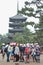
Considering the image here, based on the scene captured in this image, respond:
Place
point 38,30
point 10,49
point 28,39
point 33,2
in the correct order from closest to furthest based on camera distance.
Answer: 1. point 10,49
2. point 33,2
3. point 38,30
4. point 28,39

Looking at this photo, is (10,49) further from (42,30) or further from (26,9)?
(42,30)

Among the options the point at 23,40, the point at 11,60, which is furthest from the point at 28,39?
the point at 11,60

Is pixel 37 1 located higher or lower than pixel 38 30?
higher

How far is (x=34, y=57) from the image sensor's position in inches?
1230

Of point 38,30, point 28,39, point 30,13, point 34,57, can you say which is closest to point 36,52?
point 34,57

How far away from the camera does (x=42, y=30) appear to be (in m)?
44.1

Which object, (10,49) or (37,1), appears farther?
(37,1)

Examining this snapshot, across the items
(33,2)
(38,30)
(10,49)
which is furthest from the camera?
(38,30)

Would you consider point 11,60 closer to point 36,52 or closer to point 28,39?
point 36,52

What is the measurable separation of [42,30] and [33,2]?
5063mm

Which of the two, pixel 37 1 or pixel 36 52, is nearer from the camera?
pixel 36 52

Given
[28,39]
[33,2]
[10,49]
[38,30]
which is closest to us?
[10,49]

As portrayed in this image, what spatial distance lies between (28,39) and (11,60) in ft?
197

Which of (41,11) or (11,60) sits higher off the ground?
(41,11)
